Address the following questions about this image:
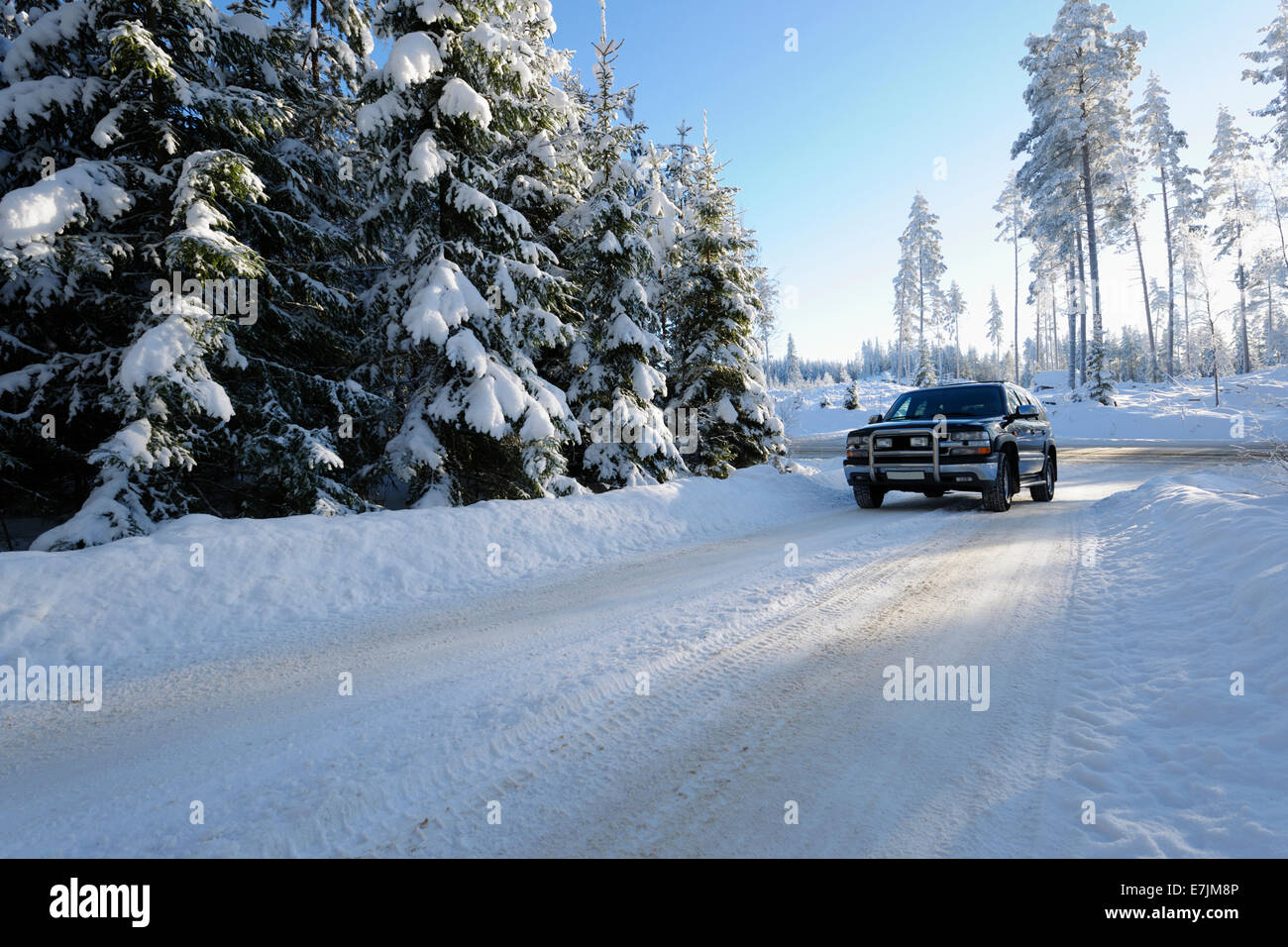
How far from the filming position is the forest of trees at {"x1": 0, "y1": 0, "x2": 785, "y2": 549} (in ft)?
25.2

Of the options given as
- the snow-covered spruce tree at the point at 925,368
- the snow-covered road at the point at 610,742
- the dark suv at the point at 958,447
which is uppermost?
the snow-covered spruce tree at the point at 925,368

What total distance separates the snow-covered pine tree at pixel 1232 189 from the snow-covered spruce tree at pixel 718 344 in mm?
51703

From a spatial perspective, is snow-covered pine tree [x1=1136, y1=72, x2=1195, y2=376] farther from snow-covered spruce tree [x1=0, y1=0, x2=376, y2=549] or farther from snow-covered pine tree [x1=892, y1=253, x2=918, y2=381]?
snow-covered spruce tree [x1=0, y1=0, x2=376, y2=549]

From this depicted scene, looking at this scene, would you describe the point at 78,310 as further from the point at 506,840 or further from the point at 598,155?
the point at 506,840

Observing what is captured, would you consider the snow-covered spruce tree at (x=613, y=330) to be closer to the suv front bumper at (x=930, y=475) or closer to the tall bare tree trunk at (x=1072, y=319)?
the suv front bumper at (x=930, y=475)

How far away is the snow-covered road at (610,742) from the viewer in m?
2.29

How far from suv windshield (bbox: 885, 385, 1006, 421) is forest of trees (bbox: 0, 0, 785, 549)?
15.8 feet

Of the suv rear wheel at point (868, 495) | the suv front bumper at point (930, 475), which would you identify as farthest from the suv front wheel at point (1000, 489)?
the suv rear wheel at point (868, 495)

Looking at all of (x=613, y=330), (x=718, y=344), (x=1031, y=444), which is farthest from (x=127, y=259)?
(x=1031, y=444)

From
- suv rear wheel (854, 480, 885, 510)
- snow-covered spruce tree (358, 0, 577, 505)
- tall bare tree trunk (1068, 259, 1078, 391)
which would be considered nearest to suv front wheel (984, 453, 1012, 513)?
suv rear wheel (854, 480, 885, 510)

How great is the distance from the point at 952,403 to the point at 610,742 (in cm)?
1010

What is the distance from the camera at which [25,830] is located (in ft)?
7.89

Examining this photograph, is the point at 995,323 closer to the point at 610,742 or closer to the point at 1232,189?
the point at 1232,189

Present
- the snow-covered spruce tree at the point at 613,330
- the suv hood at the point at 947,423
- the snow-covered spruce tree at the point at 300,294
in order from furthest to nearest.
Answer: the snow-covered spruce tree at the point at 613,330, the suv hood at the point at 947,423, the snow-covered spruce tree at the point at 300,294
